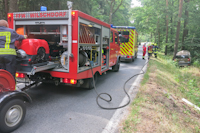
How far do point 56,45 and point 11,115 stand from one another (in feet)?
11.0

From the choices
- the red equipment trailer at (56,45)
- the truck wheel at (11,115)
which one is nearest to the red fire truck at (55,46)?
the red equipment trailer at (56,45)

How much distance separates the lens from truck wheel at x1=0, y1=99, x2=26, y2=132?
9.39 ft

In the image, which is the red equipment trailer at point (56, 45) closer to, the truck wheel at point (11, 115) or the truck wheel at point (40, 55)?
the truck wheel at point (40, 55)

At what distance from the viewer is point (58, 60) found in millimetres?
5535

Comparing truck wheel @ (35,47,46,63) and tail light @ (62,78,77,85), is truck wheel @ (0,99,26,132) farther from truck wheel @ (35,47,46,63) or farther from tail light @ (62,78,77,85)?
tail light @ (62,78,77,85)

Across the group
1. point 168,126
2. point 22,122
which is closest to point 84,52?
point 22,122

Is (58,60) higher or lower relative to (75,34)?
lower

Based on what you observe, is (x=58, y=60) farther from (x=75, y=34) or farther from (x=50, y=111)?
(x=50, y=111)

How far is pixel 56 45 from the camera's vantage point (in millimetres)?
5949

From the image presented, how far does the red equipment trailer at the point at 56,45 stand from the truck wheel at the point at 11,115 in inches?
45.4

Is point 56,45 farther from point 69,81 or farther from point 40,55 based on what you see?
point 69,81

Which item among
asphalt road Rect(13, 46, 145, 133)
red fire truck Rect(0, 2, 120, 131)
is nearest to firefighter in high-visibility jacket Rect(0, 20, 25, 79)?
red fire truck Rect(0, 2, 120, 131)

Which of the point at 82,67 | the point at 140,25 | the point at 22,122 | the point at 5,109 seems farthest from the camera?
the point at 140,25

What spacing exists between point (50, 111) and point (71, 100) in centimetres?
93
